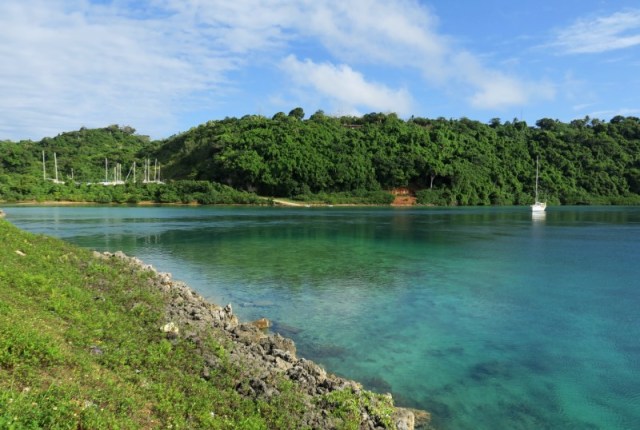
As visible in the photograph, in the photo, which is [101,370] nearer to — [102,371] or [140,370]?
[102,371]

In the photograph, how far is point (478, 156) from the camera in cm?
13425

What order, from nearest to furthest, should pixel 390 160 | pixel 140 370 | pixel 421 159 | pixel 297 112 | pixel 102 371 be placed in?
pixel 102 371 → pixel 140 370 → pixel 421 159 → pixel 390 160 → pixel 297 112

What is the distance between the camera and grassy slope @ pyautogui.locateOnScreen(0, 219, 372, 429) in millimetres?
5941

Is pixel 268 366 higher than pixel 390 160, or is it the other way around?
pixel 390 160

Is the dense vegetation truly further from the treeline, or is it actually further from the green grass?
the green grass

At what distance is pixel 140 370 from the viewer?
8031 millimetres

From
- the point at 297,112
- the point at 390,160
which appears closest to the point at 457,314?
the point at 390,160

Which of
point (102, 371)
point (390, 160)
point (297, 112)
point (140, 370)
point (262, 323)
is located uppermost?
point (297, 112)

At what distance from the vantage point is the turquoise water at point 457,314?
35.2 feet

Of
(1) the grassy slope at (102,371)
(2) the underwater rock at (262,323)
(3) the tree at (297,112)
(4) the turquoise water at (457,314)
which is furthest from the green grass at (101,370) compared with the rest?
(3) the tree at (297,112)

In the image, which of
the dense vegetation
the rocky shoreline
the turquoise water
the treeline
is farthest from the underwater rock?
the treeline

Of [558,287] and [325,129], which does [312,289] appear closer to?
[558,287]

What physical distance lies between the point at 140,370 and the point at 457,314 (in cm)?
1320

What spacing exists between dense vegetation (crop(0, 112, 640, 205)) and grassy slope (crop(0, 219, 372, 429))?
105 m
